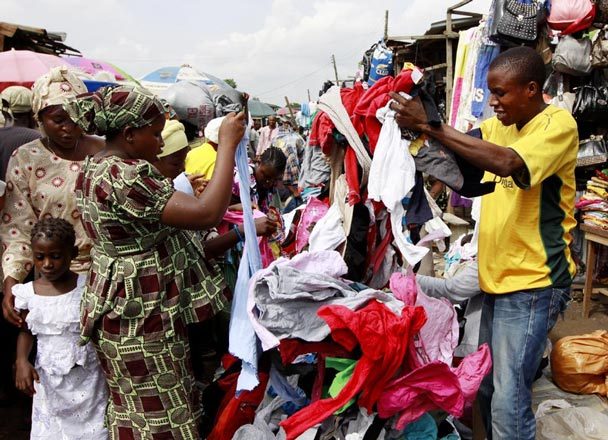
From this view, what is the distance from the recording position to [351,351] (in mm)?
2029

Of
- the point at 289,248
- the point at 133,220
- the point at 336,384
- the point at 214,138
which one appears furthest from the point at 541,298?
the point at 214,138

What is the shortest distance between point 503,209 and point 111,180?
1.59m

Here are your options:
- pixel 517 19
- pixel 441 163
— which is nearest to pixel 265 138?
pixel 517 19

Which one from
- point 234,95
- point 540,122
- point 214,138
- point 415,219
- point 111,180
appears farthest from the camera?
point 234,95

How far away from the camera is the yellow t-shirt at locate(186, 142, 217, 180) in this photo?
3945 millimetres

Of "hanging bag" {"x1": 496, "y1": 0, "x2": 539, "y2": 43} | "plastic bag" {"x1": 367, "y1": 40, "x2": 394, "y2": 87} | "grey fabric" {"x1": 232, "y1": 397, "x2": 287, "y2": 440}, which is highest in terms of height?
"hanging bag" {"x1": 496, "y1": 0, "x2": 539, "y2": 43}

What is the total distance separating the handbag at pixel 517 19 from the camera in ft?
16.6

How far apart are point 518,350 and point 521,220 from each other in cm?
57

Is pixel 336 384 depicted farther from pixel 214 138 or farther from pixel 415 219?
pixel 214 138

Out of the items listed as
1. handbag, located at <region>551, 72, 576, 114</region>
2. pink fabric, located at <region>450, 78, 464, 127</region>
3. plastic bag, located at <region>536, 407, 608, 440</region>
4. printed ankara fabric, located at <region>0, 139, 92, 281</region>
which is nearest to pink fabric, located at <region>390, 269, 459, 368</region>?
plastic bag, located at <region>536, 407, 608, 440</region>

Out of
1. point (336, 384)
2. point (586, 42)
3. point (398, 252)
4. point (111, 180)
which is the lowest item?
point (336, 384)

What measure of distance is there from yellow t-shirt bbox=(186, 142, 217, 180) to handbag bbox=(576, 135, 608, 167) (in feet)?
12.1

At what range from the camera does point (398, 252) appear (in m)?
2.70

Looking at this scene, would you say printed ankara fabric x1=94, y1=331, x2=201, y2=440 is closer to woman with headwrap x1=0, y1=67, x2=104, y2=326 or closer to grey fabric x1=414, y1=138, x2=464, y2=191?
woman with headwrap x1=0, y1=67, x2=104, y2=326
